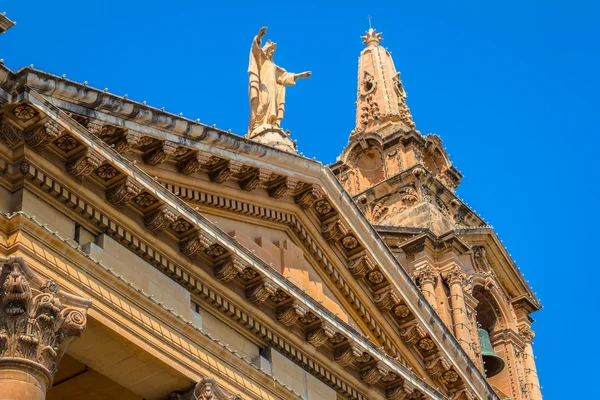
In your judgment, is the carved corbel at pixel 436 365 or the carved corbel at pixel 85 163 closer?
the carved corbel at pixel 85 163

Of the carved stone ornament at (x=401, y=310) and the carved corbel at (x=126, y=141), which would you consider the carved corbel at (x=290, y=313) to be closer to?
the carved corbel at (x=126, y=141)

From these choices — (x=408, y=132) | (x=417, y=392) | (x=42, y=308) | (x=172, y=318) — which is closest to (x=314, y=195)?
(x=417, y=392)

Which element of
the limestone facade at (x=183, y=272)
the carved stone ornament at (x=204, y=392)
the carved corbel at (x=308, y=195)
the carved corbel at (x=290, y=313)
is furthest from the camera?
the carved corbel at (x=308, y=195)

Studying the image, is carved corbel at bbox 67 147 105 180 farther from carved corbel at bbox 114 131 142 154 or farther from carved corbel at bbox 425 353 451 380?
carved corbel at bbox 425 353 451 380

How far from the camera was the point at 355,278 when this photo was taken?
30.6 metres

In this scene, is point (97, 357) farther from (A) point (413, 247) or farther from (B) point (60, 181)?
(A) point (413, 247)

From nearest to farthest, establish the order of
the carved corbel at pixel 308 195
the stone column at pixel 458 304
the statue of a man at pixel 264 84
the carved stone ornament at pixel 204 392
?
the carved stone ornament at pixel 204 392 < the carved corbel at pixel 308 195 < the statue of a man at pixel 264 84 < the stone column at pixel 458 304

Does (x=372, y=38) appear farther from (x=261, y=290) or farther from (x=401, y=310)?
(x=261, y=290)

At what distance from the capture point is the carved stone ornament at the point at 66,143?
22203 millimetres

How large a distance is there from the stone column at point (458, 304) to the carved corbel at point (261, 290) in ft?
56.9

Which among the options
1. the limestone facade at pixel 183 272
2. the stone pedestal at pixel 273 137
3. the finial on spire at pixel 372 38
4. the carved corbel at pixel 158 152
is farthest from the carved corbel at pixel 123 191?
the finial on spire at pixel 372 38

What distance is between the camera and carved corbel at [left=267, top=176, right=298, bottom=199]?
28.3m

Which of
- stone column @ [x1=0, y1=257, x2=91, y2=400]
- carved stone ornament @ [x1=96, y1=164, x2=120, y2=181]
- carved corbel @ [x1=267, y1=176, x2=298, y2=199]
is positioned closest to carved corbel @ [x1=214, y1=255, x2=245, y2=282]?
carved stone ornament @ [x1=96, y1=164, x2=120, y2=181]

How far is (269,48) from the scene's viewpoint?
31.0m
